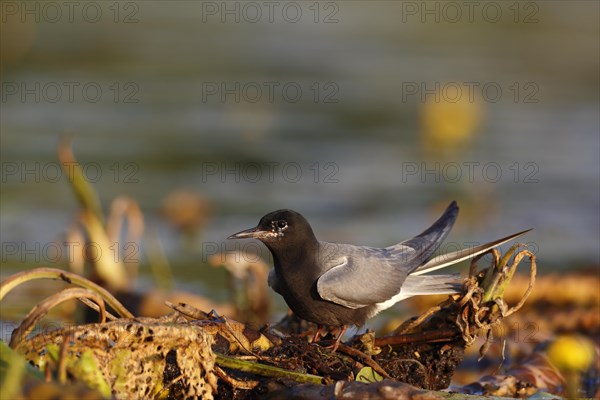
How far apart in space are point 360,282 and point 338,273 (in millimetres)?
135


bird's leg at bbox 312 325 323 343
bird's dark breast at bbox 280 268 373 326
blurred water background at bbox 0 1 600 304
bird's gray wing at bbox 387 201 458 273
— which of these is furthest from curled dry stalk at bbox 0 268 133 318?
blurred water background at bbox 0 1 600 304

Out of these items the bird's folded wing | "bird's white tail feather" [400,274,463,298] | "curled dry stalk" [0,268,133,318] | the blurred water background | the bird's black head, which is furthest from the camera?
the blurred water background

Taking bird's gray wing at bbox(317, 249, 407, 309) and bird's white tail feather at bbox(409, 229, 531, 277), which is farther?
bird's gray wing at bbox(317, 249, 407, 309)

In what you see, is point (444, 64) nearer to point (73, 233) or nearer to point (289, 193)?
point (289, 193)

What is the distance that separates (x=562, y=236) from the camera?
10883 millimetres

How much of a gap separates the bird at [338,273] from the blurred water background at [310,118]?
300 centimetres

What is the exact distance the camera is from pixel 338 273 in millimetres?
5773

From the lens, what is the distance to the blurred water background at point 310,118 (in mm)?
10961

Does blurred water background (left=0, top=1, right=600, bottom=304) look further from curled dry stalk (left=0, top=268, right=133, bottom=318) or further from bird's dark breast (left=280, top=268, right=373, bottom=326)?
curled dry stalk (left=0, top=268, right=133, bottom=318)

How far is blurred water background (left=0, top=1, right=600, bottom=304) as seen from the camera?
10961 millimetres

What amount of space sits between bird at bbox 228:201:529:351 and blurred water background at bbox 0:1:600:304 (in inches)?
118

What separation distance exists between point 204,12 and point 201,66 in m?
4.07

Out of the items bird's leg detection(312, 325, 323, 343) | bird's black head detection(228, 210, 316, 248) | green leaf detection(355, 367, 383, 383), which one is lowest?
bird's leg detection(312, 325, 323, 343)

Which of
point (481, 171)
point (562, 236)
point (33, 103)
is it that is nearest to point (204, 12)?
point (33, 103)
